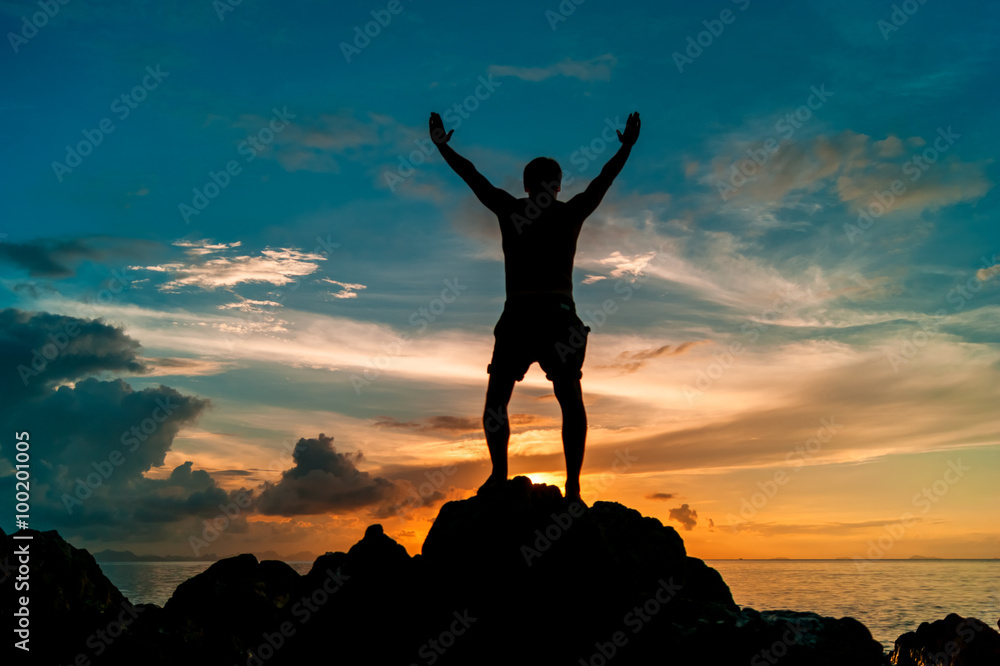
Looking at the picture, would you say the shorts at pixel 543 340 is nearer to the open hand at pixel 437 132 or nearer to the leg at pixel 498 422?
the leg at pixel 498 422

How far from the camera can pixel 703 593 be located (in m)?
7.94

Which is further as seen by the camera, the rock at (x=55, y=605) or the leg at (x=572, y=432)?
the rock at (x=55, y=605)

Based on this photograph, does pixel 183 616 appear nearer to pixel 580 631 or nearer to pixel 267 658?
pixel 267 658

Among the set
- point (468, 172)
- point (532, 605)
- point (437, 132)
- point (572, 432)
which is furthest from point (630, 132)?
point (532, 605)

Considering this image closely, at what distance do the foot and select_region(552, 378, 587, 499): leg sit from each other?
72cm

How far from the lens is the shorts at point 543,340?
300 inches

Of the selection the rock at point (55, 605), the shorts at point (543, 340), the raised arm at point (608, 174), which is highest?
the raised arm at point (608, 174)

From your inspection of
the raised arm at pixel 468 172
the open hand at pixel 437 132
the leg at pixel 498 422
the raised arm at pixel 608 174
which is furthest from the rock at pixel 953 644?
the open hand at pixel 437 132

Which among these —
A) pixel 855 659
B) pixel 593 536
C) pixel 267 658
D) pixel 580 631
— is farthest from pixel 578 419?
pixel 267 658

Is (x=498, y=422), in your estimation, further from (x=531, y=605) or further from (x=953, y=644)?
(x=953, y=644)

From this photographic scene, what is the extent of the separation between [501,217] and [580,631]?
14.6 ft

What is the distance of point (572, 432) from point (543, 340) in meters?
1.05

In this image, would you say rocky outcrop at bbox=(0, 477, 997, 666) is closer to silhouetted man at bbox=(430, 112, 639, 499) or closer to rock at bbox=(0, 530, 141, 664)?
silhouetted man at bbox=(430, 112, 639, 499)

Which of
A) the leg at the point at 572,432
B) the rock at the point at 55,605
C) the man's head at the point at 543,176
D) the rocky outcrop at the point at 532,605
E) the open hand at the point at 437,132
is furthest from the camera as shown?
the rock at the point at 55,605
